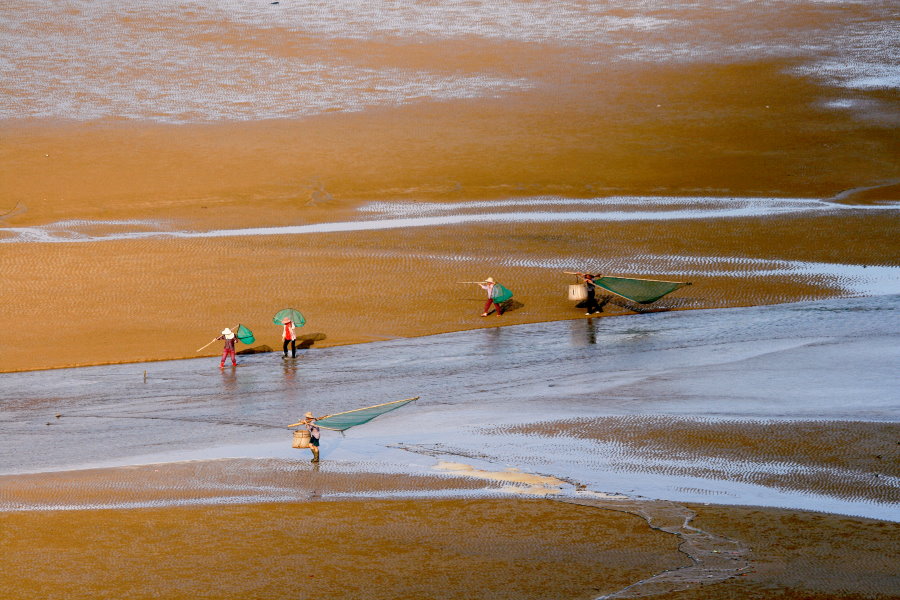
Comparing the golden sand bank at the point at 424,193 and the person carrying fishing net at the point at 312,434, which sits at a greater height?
the golden sand bank at the point at 424,193

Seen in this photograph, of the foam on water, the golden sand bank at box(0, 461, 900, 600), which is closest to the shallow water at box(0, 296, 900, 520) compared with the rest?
the golden sand bank at box(0, 461, 900, 600)

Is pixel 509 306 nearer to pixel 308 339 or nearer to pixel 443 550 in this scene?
pixel 308 339

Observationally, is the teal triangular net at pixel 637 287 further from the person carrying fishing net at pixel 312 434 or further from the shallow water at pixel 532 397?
the person carrying fishing net at pixel 312 434

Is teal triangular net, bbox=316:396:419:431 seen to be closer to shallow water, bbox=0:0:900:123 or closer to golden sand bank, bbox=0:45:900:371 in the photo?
golden sand bank, bbox=0:45:900:371

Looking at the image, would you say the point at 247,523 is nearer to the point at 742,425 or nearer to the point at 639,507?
the point at 639,507

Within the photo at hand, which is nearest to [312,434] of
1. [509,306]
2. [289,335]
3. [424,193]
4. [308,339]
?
[289,335]

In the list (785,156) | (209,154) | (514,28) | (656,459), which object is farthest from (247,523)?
(514,28)

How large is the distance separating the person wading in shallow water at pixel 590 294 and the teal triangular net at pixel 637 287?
0.19 m

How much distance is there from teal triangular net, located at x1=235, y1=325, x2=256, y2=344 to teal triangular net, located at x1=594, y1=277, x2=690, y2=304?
7.35 m

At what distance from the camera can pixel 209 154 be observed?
1473 inches

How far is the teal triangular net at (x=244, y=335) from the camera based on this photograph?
23500mm

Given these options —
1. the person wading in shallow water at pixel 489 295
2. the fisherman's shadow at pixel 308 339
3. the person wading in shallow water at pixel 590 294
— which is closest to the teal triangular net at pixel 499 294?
the person wading in shallow water at pixel 489 295

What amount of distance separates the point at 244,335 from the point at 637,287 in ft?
27.0

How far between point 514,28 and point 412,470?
34.1 meters
